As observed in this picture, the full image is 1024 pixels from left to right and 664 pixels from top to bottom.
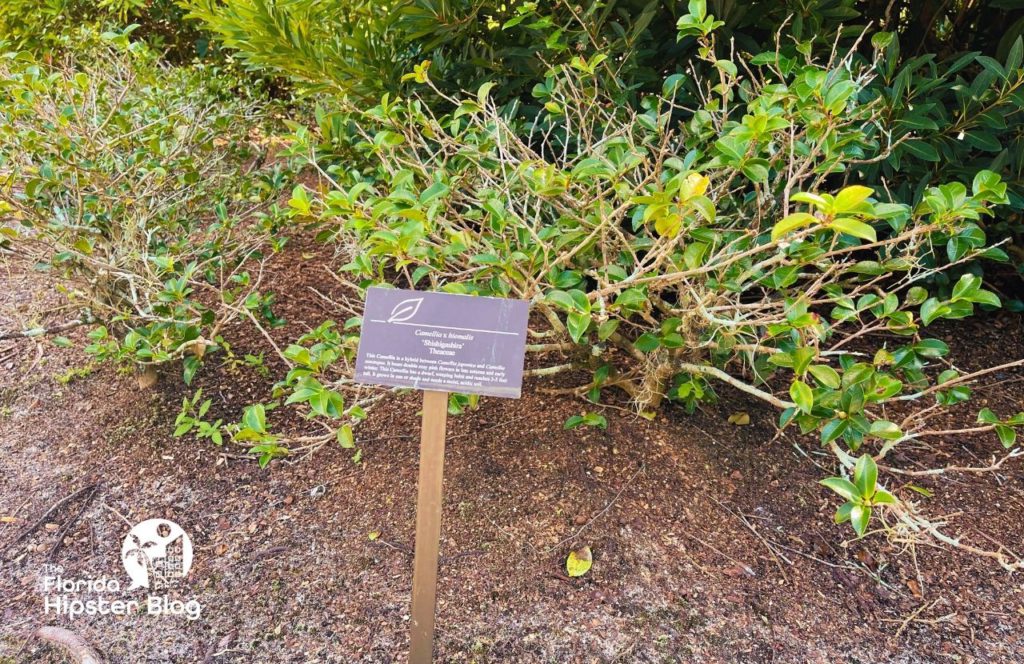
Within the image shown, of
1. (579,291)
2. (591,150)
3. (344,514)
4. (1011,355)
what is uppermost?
(591,150)

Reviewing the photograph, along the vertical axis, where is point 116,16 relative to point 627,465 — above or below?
above

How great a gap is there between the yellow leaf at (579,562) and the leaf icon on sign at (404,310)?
1.18 metres

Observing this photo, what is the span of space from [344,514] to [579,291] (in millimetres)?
1387

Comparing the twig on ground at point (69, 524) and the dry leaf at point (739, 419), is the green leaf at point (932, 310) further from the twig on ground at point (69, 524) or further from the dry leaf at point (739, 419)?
the twig on ground at point (69, 524)

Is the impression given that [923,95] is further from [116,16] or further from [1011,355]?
[116,16]

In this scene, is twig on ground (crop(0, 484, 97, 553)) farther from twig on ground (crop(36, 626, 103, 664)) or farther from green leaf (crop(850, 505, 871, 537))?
green leaf (crop(850, 505, 871, 537))

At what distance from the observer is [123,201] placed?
309 centimetres

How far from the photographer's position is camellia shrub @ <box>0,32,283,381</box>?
2.80 meters

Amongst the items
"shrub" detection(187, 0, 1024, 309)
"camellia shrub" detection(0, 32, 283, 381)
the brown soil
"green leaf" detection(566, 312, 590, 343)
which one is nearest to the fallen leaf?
the brown soil

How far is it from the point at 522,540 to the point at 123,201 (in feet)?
7.37

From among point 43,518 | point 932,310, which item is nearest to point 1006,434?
point 932,310

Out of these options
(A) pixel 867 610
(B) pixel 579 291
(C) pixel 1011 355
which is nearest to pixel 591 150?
(B) pixel 579 291

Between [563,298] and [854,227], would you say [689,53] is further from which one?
[854,227]

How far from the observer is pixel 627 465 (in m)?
2.82
